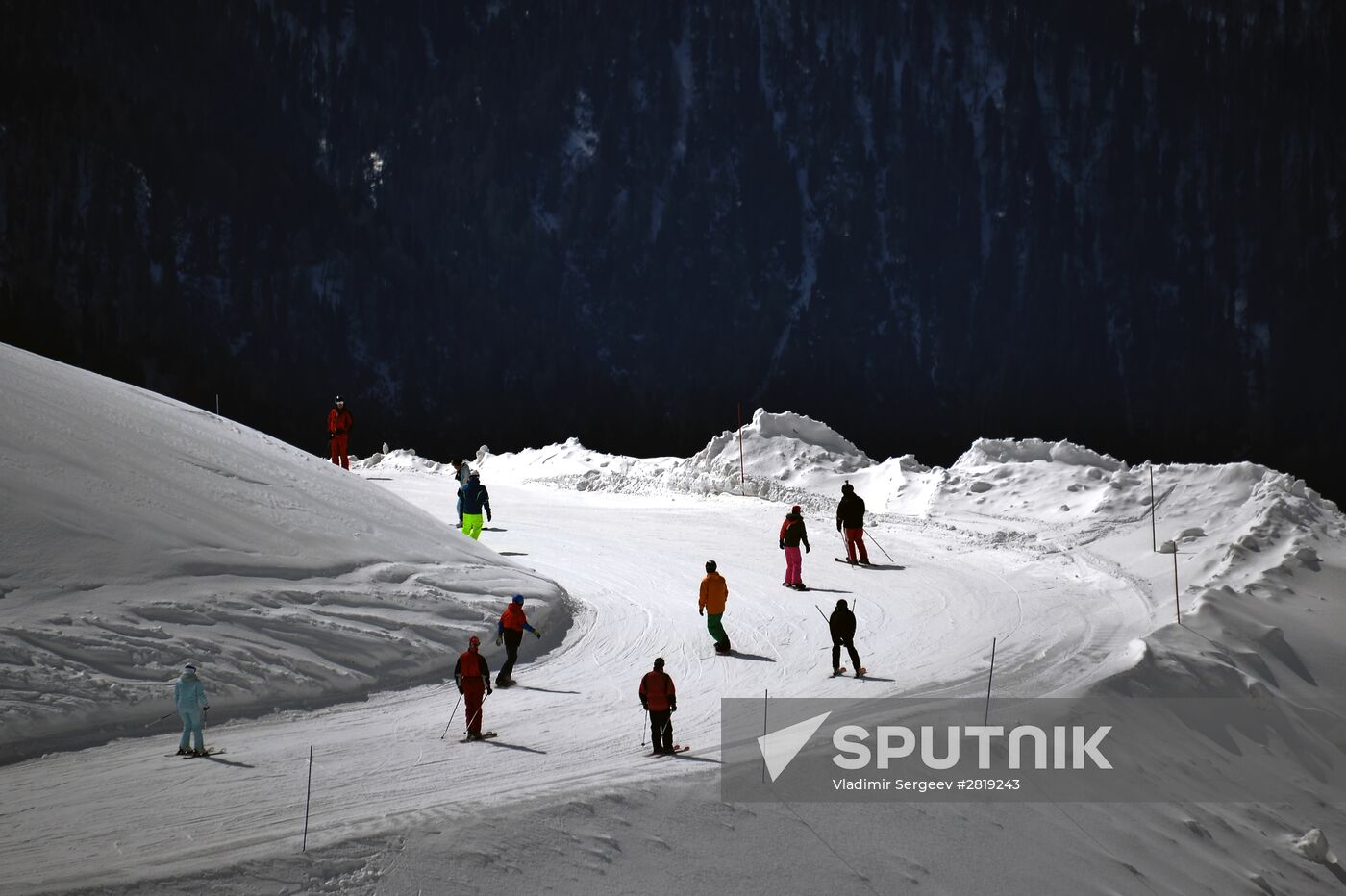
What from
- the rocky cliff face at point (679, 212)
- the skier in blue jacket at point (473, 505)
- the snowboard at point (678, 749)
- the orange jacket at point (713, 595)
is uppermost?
the rocky cliff face at point (679, 212)

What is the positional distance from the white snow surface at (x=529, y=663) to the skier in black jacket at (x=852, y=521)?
2.38 ft

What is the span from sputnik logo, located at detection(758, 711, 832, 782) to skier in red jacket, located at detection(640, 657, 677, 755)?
106 cm

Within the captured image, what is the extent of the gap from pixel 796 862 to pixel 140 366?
233 ft

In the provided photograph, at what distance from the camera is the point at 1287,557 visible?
20.5 metres

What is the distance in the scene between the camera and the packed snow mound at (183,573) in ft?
38.7

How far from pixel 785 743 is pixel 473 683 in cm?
340

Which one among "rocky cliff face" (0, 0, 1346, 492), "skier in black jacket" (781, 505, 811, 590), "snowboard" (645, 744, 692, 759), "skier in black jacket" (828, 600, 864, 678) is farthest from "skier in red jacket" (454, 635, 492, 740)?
"rocky cliff face" (0, 0, 1346, 492)

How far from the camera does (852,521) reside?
21234 mm

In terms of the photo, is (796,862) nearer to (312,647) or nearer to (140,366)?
(312,647)

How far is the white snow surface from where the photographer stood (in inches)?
384

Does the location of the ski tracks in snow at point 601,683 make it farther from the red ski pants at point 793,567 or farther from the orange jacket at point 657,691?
the orange jacket at point 657,691

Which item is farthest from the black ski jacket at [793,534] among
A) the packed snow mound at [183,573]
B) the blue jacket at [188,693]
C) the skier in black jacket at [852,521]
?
A: the blue jacket at [188,693]

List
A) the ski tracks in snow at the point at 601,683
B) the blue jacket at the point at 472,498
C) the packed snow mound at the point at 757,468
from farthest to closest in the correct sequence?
the packed snow mound at the point at 757,468, the blue jacket at the point at 472,498, the ski tracks in snow at the point at 601,683

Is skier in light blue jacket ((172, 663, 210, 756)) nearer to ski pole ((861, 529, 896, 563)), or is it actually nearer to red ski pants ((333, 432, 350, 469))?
ski pole ((861, 529, 896, 563))
